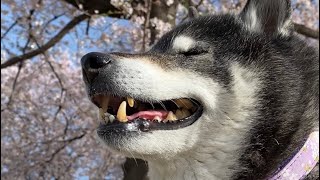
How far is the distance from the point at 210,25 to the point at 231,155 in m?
0.87

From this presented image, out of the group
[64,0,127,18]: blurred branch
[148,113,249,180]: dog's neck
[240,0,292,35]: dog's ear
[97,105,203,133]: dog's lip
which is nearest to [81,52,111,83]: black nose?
[97,105,203,133]: dog's lip

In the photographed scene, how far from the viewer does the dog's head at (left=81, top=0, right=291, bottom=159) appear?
3.02m

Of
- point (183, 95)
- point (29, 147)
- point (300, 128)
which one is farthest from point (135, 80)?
point (29, 147)

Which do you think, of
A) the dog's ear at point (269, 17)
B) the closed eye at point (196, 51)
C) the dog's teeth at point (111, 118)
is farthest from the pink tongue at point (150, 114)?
the dog's ear at point (269, 17)

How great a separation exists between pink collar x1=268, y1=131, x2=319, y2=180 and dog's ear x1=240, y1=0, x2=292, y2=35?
795 millimetres

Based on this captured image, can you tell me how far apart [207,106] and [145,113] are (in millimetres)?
345

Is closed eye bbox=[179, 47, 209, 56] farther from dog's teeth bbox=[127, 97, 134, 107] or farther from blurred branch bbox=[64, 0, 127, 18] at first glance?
blurred branch bbox=[64, 0, 127, 18]

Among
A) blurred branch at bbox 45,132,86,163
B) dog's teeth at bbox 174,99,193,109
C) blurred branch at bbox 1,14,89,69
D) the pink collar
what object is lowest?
blurred branch at bbox 45,132,86,163

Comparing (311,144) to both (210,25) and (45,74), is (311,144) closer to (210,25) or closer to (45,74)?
(210,25)

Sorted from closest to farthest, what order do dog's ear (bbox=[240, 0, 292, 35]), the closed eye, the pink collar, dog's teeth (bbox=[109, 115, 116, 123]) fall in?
the pink collar, dog's teeth (bbox=[109, 115, 116, 123]), the closed eye, dog's ear (bbox=[240, 0, 292, 35])

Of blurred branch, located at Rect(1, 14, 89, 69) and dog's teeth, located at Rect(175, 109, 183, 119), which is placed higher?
dog's teeth, located at Rect(175, 109, 183, 119)

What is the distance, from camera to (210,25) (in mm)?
3543

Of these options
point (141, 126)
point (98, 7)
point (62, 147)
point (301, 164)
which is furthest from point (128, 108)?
point (62, 147)

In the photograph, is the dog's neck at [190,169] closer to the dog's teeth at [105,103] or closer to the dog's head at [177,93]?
the dog's head at [177,93]
